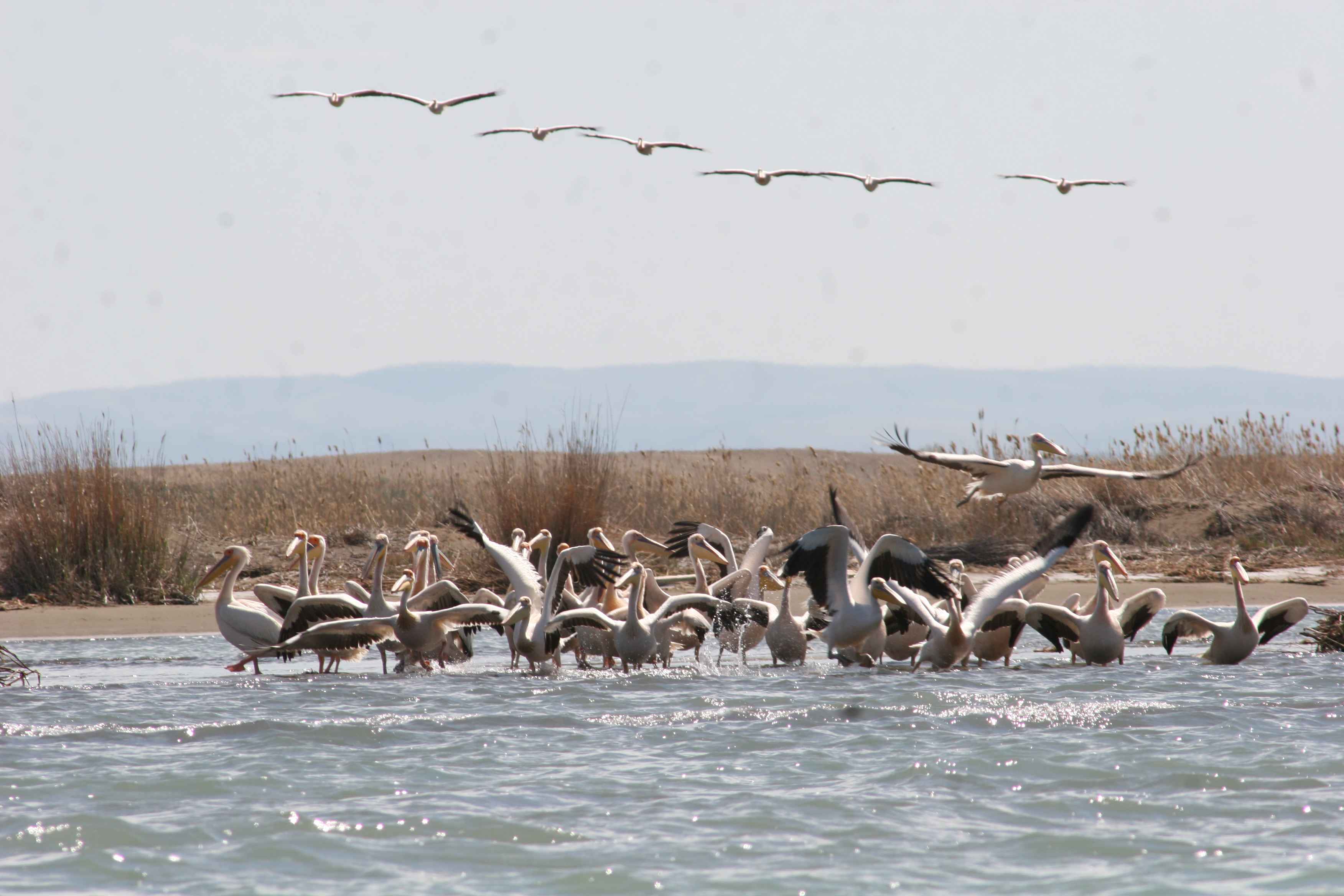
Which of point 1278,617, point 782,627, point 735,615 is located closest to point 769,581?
point 735,615

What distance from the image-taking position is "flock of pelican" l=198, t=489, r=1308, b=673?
9.68 metres

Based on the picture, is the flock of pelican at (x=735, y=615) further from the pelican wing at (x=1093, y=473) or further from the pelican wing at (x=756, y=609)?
the pelican wing at (x=1093, y=473)

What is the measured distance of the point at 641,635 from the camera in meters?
9.66

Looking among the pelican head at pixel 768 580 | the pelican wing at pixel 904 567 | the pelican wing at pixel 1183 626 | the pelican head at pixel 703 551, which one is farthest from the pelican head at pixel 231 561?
the pelican wing at pixel 1183 626

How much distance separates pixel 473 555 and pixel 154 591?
113 inches

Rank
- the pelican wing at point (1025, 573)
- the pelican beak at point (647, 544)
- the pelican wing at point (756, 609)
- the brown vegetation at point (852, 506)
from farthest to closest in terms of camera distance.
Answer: the brown vegetation at point (852, 506)
the pelican beak at point (647, 544)
the pelican wing at point (756, 609)
the pelican wing at point (1025, 573)

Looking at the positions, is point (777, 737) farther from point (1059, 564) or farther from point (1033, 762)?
point (1059, 564)

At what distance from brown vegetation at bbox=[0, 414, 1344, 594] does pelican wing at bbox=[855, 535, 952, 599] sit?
4.69 meters

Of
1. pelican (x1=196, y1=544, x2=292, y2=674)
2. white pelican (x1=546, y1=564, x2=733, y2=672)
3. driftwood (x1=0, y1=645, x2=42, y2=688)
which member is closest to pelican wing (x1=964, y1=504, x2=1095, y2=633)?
white pelican (x1=546, y1=564, x2=733, y2=672)

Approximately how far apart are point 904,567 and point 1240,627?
2.12 metres

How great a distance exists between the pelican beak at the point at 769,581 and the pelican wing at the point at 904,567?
4.57 ft

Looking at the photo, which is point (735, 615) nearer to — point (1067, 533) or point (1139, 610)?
point (1067, 533)

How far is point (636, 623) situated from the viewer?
9648mm

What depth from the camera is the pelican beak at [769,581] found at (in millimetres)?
11656
